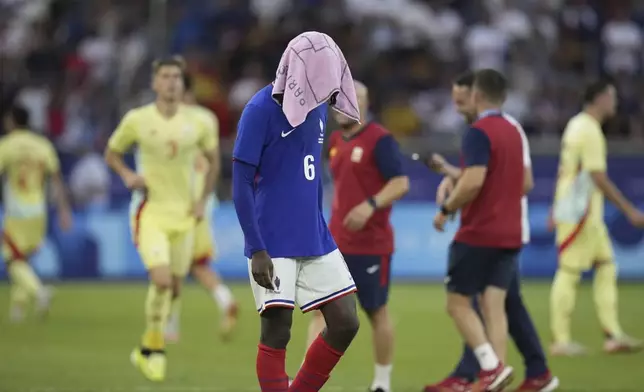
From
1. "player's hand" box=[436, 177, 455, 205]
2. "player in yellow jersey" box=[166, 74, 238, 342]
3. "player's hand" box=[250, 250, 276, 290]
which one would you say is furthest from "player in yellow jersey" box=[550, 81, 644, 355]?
"player's hand" box=[250, 250, 276, 290]

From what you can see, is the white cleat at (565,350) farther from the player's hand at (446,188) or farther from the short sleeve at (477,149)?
the short sleeve at (477,149)

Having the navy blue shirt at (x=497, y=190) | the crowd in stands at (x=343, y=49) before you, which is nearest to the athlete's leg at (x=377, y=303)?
the navy blue shirt at (x=497, y=190)

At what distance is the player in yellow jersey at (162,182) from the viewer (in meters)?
11.5

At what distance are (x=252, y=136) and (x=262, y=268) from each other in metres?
0.79

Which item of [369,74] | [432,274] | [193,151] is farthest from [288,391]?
[369,74]

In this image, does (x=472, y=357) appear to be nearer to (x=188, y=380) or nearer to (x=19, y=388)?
(x=188, y=380)

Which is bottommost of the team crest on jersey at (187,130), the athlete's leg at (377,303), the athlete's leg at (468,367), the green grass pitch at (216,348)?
the green grass pitch at (216,348)

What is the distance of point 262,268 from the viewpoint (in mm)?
7430

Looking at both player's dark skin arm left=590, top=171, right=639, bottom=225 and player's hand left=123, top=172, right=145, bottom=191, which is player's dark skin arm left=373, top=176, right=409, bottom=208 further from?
player's dark skin arm left=590, top=171, right=639, bottom=225

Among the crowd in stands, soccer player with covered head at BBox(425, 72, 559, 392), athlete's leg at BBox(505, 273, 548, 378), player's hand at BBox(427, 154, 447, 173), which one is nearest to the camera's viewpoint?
player's hand at BBox(427, 154, 447, 173)

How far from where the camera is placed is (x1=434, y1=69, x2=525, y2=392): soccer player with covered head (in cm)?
977

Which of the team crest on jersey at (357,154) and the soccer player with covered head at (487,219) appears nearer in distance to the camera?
the soccer player with covered head at (487,219)

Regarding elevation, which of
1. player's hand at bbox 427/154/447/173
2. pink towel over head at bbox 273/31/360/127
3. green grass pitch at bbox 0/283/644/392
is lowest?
green grass pitch at bbox 0/283/644/392

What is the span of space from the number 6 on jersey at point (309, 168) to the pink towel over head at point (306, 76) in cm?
33
